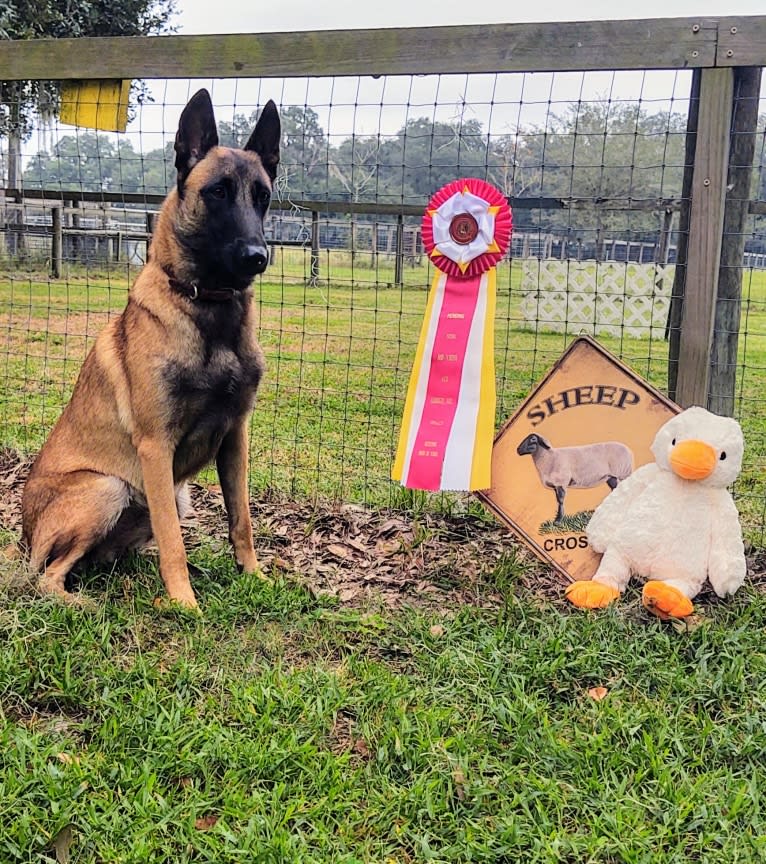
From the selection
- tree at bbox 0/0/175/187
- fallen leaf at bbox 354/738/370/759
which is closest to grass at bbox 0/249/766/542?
fallen leaf at bbox 354/738/370/759

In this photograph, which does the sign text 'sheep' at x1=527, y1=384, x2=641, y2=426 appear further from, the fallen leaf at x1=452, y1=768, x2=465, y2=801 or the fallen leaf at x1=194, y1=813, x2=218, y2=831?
the fallen leaf at x1=194, y1=813, x2=218, y2=831

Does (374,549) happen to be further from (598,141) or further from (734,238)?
(598,141)

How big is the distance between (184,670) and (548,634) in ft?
4.05

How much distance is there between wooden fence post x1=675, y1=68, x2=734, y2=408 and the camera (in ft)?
10.4

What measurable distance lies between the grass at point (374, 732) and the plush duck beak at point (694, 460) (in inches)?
20.9

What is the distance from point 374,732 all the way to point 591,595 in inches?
42.9

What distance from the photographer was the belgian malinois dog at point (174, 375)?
296 cm

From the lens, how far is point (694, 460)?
288 centimetres

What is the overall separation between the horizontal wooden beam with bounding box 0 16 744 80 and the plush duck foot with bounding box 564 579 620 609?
204 centimetres

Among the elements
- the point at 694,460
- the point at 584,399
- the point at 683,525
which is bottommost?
the point at 683,525

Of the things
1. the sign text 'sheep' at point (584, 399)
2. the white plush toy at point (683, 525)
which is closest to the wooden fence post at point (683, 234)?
the sign text 'sheep' at point (584, 399)

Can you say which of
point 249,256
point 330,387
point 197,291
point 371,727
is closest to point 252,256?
point 249,256

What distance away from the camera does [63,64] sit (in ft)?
13.4

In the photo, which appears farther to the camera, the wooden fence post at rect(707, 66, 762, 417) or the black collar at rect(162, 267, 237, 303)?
the wooden fence post at rect(707, 66, 762, 417)
